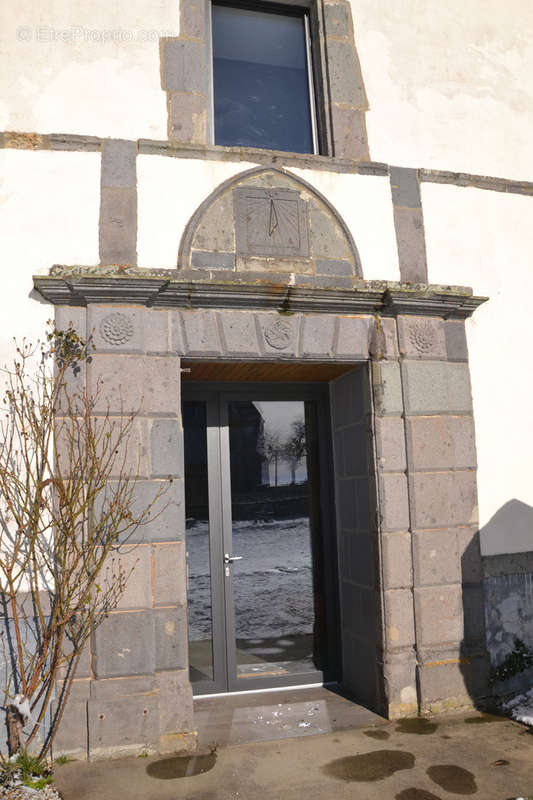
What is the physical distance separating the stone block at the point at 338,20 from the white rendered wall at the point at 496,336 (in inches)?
56.7

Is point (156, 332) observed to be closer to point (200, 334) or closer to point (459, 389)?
point (200, 334)

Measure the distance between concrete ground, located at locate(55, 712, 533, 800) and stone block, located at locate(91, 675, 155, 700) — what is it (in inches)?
15.5

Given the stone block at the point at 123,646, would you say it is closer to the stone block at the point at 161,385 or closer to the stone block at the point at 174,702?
the stone block at the point at 174,702

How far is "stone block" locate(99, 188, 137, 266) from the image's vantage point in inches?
183

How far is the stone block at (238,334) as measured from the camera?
4.74m

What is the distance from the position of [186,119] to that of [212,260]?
3.68ft

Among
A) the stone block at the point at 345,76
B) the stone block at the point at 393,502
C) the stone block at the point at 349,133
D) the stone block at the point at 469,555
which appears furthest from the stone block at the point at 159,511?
the stone block at the point at 345,76

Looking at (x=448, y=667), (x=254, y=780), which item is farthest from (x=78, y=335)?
(x=448, y=667)

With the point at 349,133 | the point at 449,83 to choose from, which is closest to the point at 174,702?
the point at 349,133

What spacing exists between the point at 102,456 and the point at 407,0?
467cm

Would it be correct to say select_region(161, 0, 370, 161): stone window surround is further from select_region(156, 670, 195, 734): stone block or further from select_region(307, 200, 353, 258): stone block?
select_region(156, 670, 195, 734): stone block

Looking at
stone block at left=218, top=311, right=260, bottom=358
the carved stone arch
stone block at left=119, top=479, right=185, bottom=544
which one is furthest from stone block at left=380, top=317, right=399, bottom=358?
stone block at left=119, top=479, right=185, bottom=544

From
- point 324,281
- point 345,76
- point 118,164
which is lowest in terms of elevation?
point 324,281

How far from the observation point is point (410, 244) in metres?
5.31
